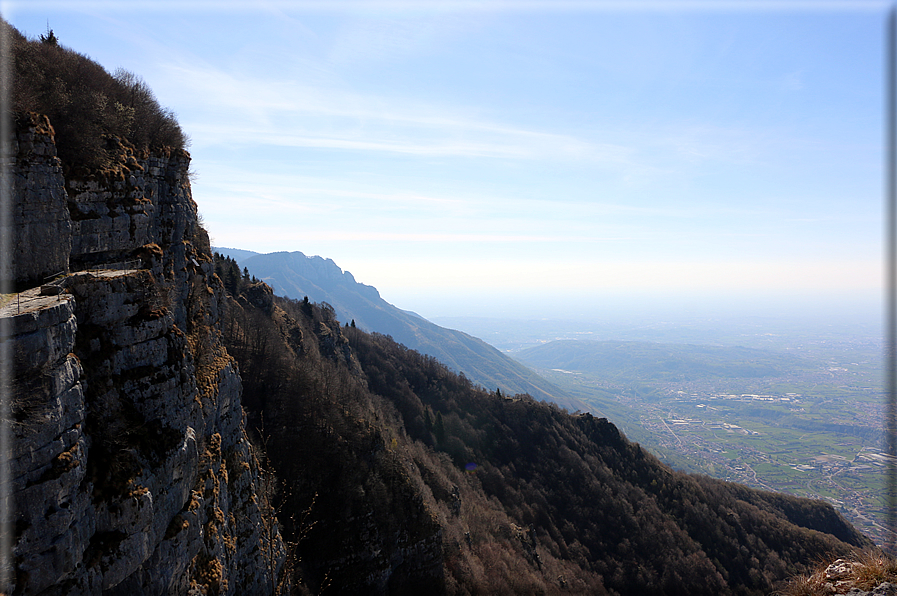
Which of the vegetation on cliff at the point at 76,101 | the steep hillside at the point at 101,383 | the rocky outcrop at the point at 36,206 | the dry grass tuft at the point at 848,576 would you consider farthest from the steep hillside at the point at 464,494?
the dry grass tuft at the point at 848,576

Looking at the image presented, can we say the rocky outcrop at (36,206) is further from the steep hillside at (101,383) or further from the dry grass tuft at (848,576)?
the dry grass tuft at (848,576)

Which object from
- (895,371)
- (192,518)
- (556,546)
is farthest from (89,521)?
(556,546)

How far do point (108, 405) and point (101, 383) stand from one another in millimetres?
850

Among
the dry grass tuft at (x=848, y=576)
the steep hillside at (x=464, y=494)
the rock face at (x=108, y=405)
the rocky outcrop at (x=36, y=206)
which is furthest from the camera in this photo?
the steep hillside at (x=464, y=494)

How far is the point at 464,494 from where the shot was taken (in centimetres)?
7188

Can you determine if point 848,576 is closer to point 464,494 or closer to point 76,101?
point 76,101

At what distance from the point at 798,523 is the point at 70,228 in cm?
15105

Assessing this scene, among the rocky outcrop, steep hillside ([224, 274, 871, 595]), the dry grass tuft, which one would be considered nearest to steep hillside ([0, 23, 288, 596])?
the rocky outcrop

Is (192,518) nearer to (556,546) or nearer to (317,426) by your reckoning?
(317,426)

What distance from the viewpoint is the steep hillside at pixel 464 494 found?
3947 cm

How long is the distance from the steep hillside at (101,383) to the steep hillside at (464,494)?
7451 millimetres

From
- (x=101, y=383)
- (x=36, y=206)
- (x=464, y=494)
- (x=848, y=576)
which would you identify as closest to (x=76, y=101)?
(x=36, y=206)

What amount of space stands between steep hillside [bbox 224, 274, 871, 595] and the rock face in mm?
7494

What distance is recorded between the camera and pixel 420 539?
1626 inches
